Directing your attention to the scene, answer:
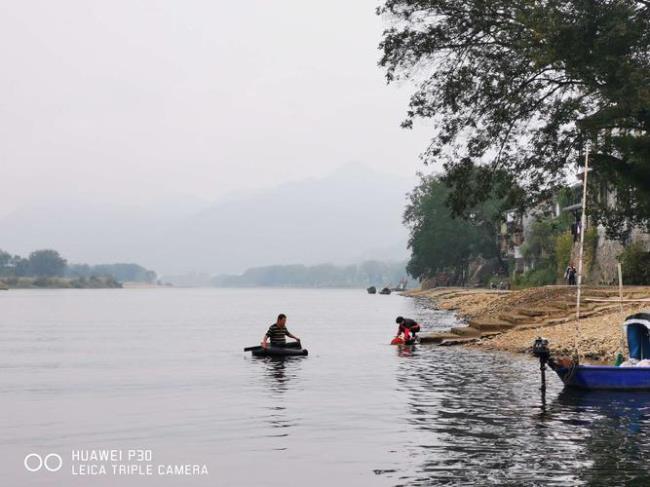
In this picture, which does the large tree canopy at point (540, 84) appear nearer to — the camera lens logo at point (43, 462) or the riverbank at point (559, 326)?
the riverbank at point (559, 326)

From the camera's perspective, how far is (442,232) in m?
141

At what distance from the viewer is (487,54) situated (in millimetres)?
33625

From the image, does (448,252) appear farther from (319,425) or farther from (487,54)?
(319,425)

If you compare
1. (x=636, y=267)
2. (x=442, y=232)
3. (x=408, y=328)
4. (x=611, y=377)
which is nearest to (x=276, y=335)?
(x=408, y=328)

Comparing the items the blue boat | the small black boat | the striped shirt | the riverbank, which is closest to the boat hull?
the blue boat

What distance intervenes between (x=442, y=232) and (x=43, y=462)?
5003 inches

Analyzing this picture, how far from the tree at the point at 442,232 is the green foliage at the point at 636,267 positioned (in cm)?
6730

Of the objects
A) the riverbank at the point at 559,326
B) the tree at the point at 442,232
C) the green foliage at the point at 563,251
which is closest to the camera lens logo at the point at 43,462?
the riverbank at the point at 559,326

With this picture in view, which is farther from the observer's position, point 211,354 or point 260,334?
point 260,334

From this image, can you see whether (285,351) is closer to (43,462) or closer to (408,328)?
(408,328)

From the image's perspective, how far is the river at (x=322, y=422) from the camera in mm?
15389

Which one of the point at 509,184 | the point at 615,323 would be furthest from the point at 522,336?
the point at 509,184

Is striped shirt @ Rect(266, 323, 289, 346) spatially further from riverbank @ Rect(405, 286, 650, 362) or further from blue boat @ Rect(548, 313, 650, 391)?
blue boat @ Rect(548, 313, 650, 391)

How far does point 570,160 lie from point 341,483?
83.3 ft
